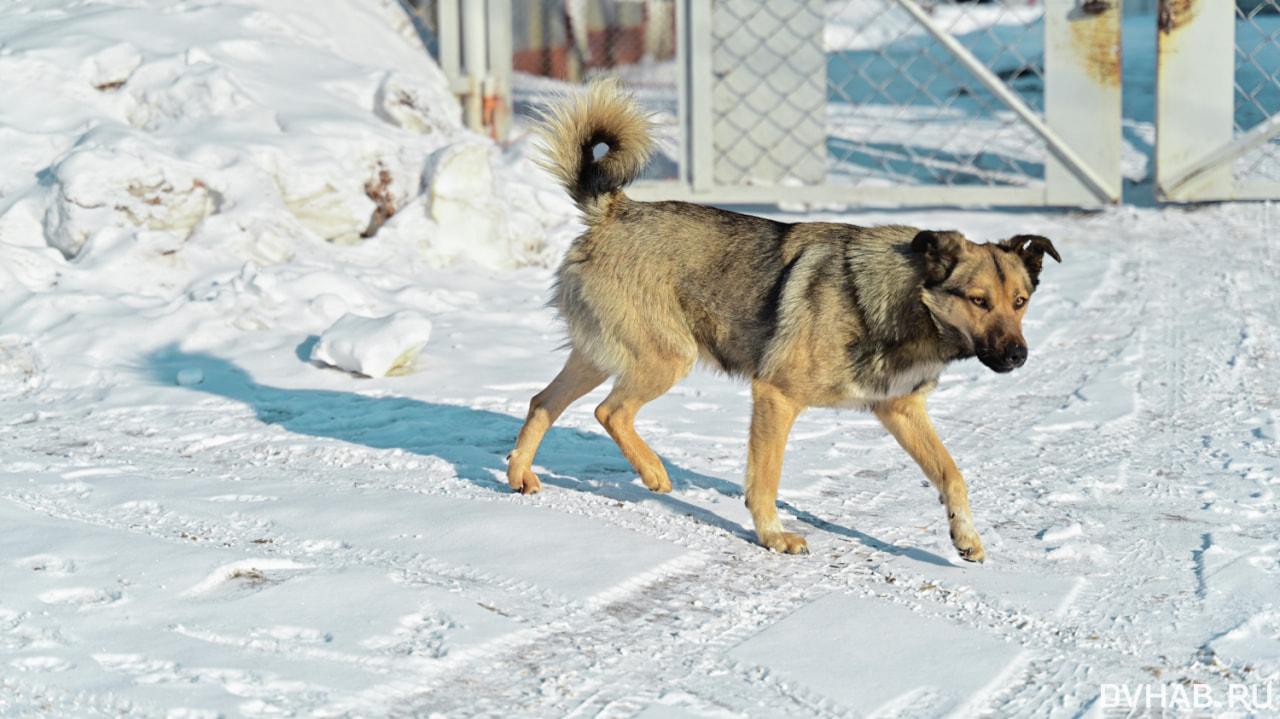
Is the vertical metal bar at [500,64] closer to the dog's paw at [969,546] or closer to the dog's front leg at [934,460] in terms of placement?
the dog's front leg at [934,460]

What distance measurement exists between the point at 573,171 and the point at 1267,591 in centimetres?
258

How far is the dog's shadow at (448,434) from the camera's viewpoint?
432cm

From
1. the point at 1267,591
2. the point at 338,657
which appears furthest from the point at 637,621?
the point at 1267,591

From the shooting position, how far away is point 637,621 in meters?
3.18

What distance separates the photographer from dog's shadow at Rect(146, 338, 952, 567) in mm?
4320

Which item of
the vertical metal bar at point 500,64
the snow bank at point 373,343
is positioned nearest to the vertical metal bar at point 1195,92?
the vertical metal bar at point 500,64

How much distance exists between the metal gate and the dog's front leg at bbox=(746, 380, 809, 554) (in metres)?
5.91

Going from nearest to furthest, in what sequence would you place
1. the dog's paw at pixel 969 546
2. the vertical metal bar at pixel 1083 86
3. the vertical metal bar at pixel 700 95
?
the dog's paw at pixel 969 546 → the vertical metal bar at pixel 1083 86 → the vertical metal bar at pixel 700 95

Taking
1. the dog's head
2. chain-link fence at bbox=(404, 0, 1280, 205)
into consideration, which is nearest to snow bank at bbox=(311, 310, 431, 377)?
the dog's head

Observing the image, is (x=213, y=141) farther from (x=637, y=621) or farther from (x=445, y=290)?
(x=637, y=621)

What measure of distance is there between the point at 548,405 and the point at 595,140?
98cm

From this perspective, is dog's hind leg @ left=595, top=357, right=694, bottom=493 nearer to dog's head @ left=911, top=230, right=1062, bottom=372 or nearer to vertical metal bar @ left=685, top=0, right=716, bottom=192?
dog's head @ left=911, top=230, right=1062, bottom=372

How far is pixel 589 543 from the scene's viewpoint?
3715mm

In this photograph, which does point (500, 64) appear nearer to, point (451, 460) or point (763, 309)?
point (451, 460)
